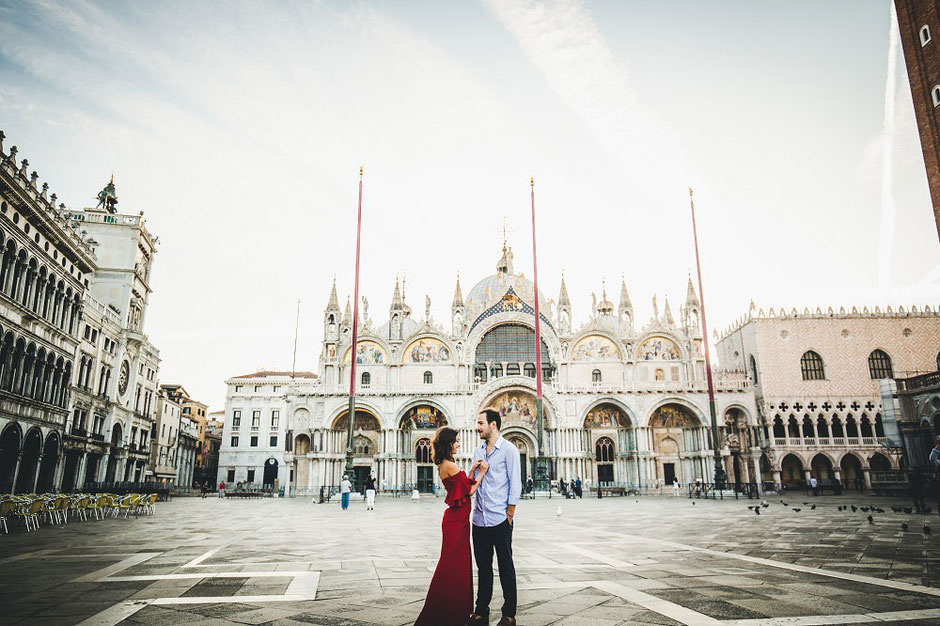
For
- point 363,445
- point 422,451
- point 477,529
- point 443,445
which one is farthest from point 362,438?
point 443,445

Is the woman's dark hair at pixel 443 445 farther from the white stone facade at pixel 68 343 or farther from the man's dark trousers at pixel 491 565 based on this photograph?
the white stone facade at pixel 68 343

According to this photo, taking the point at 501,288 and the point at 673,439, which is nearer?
the point at 673,439

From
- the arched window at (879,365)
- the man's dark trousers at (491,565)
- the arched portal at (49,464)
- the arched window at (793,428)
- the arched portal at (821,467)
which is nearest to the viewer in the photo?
the man's dark trousers at (491,565)

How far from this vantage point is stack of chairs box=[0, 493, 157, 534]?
530 inches

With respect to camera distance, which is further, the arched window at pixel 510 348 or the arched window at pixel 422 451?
the arched window at pixel 510 348

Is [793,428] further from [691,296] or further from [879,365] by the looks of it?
[691,296]

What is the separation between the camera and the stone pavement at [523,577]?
5039 millimetres

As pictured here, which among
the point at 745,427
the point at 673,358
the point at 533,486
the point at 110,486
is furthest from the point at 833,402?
the point at 110,486

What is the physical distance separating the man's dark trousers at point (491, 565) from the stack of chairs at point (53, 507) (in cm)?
1276

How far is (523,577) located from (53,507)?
546 inches

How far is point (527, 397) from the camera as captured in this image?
42.2 m

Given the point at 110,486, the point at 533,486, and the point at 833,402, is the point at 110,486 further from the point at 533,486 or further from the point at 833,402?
the point at 833,402

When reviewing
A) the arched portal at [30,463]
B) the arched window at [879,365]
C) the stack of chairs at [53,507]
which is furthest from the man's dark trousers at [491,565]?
the arched window at [879,365]

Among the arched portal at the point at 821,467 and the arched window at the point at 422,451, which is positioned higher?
the arched window at the point at 422,451
